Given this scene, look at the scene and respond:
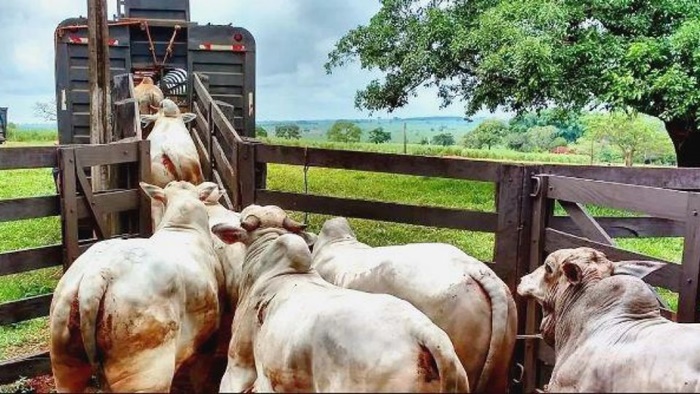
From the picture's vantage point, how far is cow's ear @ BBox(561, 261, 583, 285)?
3404 mm

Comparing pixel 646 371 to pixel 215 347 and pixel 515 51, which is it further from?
pixel 515 51

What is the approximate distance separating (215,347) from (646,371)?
2334mm

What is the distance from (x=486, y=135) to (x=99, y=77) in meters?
14.1

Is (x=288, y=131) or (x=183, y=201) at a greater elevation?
(x=288, y=131)

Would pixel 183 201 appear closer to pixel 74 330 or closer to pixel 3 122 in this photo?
pixel 74 330

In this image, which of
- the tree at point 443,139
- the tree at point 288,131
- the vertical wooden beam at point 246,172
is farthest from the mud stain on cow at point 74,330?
the tree at point 443,139

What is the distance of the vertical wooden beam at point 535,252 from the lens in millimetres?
4477

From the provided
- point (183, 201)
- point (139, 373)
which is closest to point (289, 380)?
point (139, 373)

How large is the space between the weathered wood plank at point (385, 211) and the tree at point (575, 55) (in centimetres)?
493

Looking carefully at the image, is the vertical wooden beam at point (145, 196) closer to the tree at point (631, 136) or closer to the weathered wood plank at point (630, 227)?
the weathered wood plank at point (630, 227)

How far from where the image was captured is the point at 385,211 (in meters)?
5.24

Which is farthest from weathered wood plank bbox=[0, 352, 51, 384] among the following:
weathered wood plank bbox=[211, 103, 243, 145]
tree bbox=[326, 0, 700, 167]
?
tree bbox=[326, 0, 700, 167]

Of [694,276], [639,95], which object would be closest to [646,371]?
[694,276]

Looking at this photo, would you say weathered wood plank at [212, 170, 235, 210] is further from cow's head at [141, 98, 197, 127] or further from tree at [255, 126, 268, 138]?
tree at [255, 126, 268, 138]
